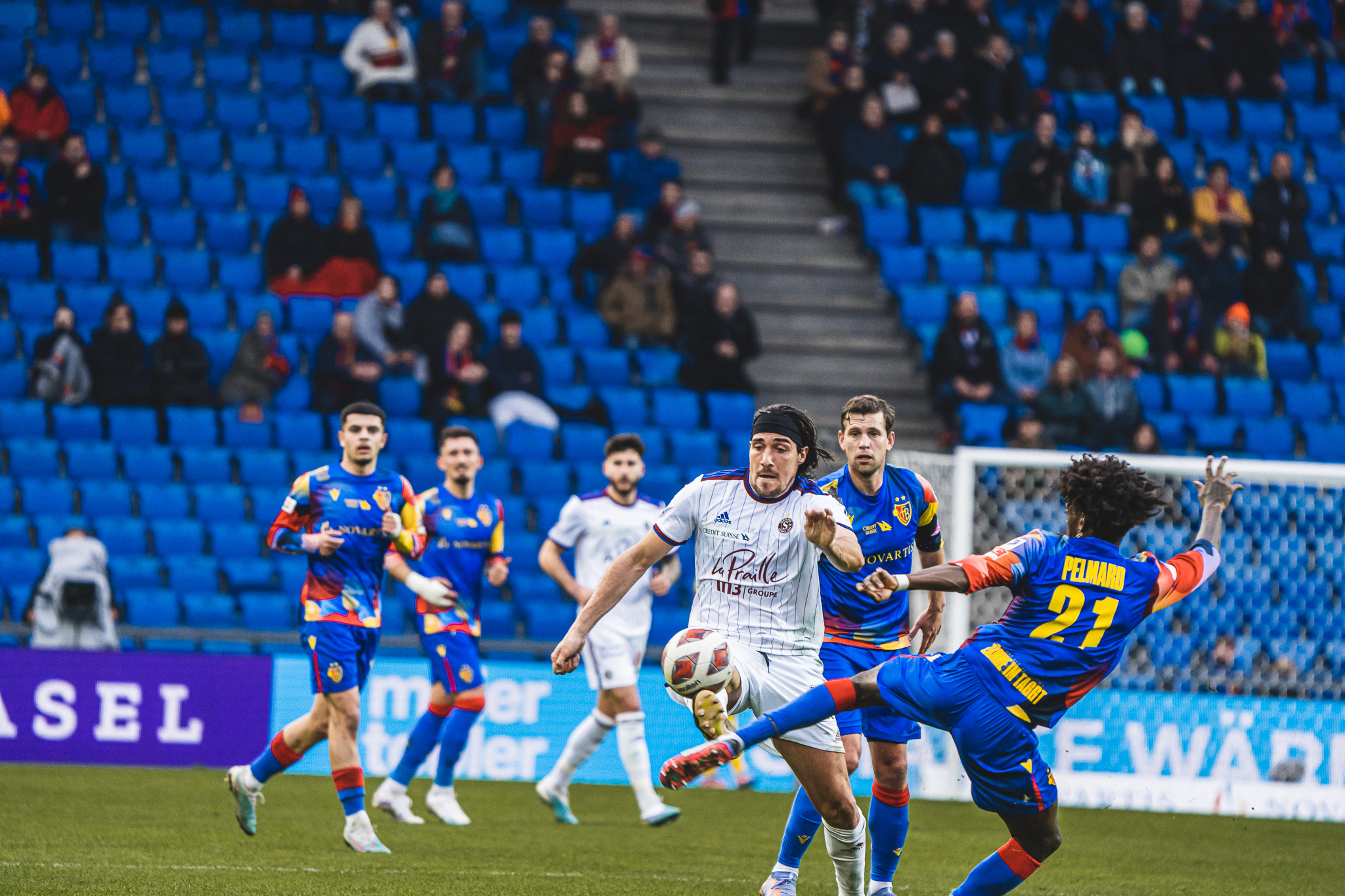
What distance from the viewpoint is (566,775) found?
33.0 ft

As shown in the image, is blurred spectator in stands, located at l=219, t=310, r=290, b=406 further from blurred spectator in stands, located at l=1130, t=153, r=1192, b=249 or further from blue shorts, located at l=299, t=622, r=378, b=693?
blurred spectator in stands, located at l=1130, t=153, r=1192, b=249

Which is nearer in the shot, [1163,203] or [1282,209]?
[1163,203]

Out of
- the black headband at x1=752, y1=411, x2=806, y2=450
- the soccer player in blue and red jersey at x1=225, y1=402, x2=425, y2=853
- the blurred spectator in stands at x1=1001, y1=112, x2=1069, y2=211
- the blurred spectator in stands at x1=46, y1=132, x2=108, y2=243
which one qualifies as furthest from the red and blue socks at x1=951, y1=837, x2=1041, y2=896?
the blurred spectator in stands at x1=1001, y1=112, x2=1069, y2=211

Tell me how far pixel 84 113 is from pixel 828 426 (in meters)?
8.67

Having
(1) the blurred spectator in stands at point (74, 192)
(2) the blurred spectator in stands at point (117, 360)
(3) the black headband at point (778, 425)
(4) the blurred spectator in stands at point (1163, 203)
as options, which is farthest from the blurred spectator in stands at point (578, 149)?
(3) the black headband at point (778, 425)

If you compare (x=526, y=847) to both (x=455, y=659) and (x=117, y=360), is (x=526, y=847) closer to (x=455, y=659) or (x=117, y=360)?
(x=455, y=659)

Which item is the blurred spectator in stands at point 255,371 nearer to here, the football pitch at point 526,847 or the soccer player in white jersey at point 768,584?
the football pitch at point 526,847

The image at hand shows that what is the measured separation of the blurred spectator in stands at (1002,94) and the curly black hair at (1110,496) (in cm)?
1326

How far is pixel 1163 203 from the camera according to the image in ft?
57.2

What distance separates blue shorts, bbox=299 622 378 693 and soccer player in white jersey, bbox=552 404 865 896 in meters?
2.53

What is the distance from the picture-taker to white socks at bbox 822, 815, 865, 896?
239 inches

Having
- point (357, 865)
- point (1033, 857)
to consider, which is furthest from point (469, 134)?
point (1033, 857)

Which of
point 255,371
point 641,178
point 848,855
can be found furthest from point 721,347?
point 848,855

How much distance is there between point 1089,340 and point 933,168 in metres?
2.91
